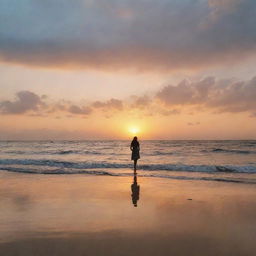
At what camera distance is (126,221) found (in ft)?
23.9

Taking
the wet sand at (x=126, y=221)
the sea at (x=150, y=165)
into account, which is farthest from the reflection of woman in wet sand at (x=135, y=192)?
the sea at (x=150, y=165)

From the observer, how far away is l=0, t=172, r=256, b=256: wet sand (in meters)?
5.54

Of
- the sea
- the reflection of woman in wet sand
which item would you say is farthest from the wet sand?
the sea

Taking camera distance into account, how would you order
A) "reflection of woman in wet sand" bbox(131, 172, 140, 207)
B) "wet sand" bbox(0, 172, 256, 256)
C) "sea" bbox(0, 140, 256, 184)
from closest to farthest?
"wet sand" bbox(0, 172, 256, 256) < "reflection of woman in wet sand" bbox(131, 172, 140, 207) < "sea" bbox(0, 140, 256, 184)

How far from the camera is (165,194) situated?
11.0 metres

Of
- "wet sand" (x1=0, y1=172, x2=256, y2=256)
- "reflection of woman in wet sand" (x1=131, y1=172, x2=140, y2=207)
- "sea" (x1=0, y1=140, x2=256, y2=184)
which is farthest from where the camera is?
"sea" (x1=0, y1=140, x2=256, y2=184)

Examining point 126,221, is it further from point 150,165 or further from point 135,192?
point 150,165

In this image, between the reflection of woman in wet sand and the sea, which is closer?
the reflection of woman in wet sand

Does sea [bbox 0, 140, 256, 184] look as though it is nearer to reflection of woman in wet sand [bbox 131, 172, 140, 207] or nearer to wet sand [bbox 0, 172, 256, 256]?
reflection of woman in wet sand [bbox 131, 172, 140, 207]

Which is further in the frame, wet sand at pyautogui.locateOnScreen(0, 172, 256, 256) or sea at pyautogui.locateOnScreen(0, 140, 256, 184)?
sea at pyautogui.locateOnScreen(0, 140, 256, 184)

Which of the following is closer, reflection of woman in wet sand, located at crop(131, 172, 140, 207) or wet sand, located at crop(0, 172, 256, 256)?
wet sand, located at crop(0, 172, 256, 256)

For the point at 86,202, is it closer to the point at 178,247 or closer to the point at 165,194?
the point at 165,194

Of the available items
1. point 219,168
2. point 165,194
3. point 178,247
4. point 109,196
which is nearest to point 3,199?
point 109,196

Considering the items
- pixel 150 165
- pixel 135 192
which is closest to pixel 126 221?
pixel 135 192
